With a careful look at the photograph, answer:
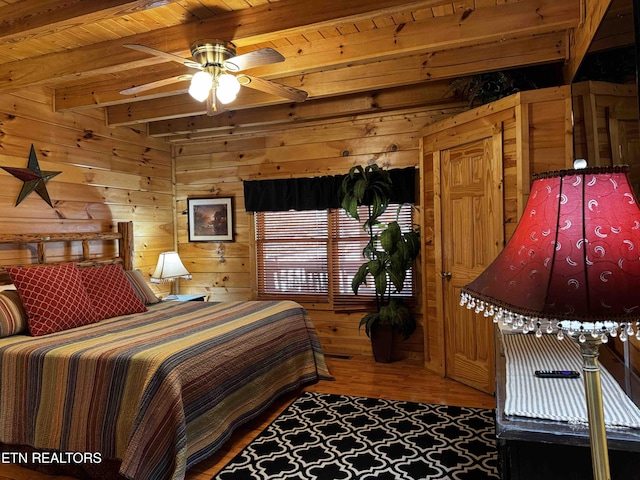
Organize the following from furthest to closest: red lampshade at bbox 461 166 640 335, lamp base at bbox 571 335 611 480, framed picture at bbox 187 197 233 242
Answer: framed picture at bbox 187 197 233 242, lamp base at bbox 571 335 611 480, red lampshade at bbox 461 166 640 335

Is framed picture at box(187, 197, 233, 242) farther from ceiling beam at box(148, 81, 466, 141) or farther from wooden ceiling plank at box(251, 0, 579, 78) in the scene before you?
wooden ceiling plank at box(251, 0, 579, 78)

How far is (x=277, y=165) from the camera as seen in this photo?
5016 mm

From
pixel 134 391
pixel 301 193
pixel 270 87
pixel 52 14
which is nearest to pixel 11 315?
pixel 134 391

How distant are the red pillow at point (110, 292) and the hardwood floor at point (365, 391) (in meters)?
1.16

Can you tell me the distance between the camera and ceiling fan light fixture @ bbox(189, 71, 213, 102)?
254 cm

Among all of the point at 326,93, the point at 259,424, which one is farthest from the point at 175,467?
the point at 326,93

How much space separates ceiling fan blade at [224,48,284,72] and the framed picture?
2.78m

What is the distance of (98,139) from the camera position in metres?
4.40

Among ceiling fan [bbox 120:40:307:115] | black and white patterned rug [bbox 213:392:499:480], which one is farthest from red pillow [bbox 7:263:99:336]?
ceiling fan [bbox 120:40:307:115]

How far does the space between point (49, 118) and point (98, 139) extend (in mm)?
527

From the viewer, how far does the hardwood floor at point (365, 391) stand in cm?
253

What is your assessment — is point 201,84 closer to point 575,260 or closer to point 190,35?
point 190,35

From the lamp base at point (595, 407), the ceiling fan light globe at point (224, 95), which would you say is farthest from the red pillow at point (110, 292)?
the lamp base at point (595, 407)

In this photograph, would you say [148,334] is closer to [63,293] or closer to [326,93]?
[63,293]
